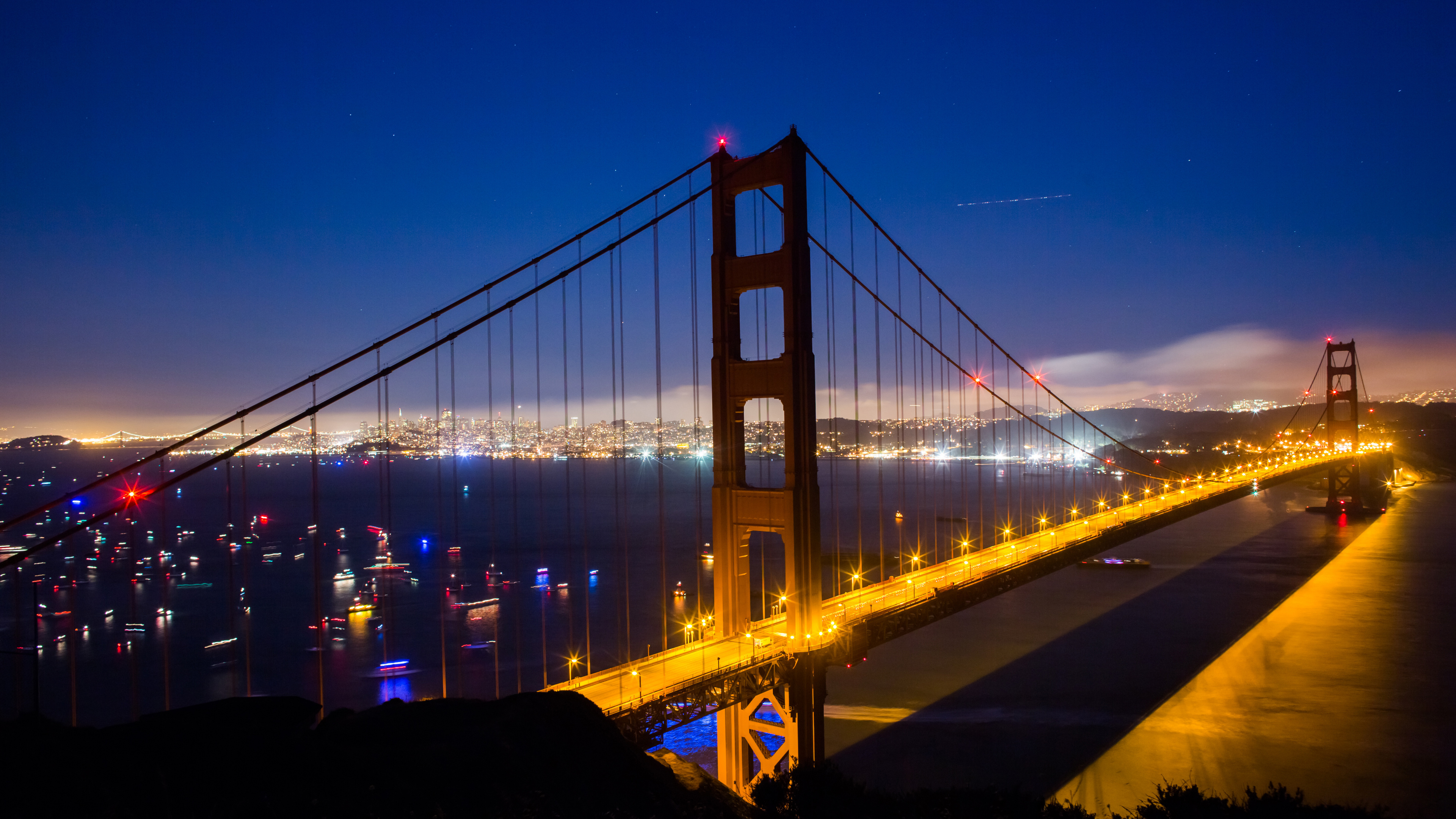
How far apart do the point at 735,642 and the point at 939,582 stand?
7.15m

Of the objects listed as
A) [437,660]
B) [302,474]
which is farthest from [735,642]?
[302,474]

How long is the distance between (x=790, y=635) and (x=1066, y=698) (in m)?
13.6

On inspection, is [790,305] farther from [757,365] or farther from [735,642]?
[735,642]

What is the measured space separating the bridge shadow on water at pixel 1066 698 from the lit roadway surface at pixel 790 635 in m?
3.91

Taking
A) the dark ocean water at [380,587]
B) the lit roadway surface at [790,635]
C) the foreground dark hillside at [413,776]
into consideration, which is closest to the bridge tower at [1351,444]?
the dark ocean water at [380,587]

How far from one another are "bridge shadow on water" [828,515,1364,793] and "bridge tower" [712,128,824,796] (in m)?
5.20

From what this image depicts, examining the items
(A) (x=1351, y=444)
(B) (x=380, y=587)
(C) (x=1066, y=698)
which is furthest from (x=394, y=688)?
(A) (x=1351, y=444)

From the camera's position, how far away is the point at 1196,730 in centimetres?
2123

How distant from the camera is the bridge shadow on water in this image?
19438 millimetres

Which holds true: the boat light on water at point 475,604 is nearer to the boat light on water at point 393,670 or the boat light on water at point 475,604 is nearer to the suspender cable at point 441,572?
the suspender cable at point 441,572

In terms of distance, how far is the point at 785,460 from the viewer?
14.3 meters

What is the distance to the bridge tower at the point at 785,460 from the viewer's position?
1451cm

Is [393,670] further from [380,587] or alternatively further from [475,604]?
[380,587]

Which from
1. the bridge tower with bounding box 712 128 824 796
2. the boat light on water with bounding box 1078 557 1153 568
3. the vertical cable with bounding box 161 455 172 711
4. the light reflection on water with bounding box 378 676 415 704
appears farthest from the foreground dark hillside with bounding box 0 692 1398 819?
the boat light on water with bounding box 1078 557 1153 568
